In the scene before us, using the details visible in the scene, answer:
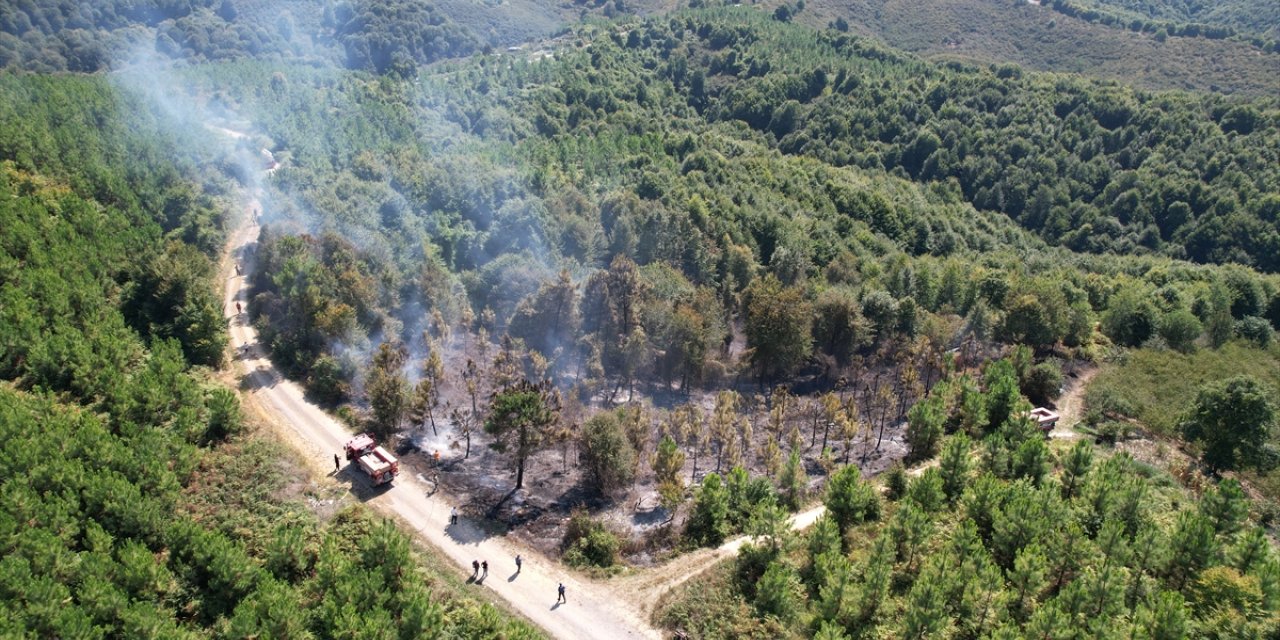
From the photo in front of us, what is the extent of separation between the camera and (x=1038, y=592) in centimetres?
3516

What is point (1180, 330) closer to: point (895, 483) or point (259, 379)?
point (895, 483)

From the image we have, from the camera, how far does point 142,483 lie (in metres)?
39.9

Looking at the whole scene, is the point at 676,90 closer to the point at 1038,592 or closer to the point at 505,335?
the point at 505,335

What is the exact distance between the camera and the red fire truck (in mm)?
46281

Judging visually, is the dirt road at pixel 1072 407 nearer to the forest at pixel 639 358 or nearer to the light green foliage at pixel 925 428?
the forest at pixel 639 358

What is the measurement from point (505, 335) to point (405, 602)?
31.4 m

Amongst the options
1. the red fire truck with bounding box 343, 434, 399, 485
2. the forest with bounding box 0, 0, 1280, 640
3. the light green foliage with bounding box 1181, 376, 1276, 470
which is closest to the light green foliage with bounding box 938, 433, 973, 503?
the forest with bounding box 0, 0, 1280, 640

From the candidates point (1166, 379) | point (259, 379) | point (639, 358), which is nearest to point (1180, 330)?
point (1166, 379)

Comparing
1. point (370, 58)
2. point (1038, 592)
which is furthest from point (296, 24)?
point (1038, 592)

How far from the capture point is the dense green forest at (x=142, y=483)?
110ft

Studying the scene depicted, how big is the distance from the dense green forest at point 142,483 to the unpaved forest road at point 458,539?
8.66 feet

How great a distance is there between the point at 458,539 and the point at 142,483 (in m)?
17.0

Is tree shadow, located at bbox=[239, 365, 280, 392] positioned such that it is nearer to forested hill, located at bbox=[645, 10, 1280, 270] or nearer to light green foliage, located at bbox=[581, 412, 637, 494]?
light green foliage, located at bbox=[581, 412, 637, 494]

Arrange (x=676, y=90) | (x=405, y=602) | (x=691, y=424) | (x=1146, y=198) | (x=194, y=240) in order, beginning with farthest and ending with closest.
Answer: (x=676, y=90)
(x=1146, y=198)
(x=194, y=240)
(x=691, y=424)
(x=405, y=602)
